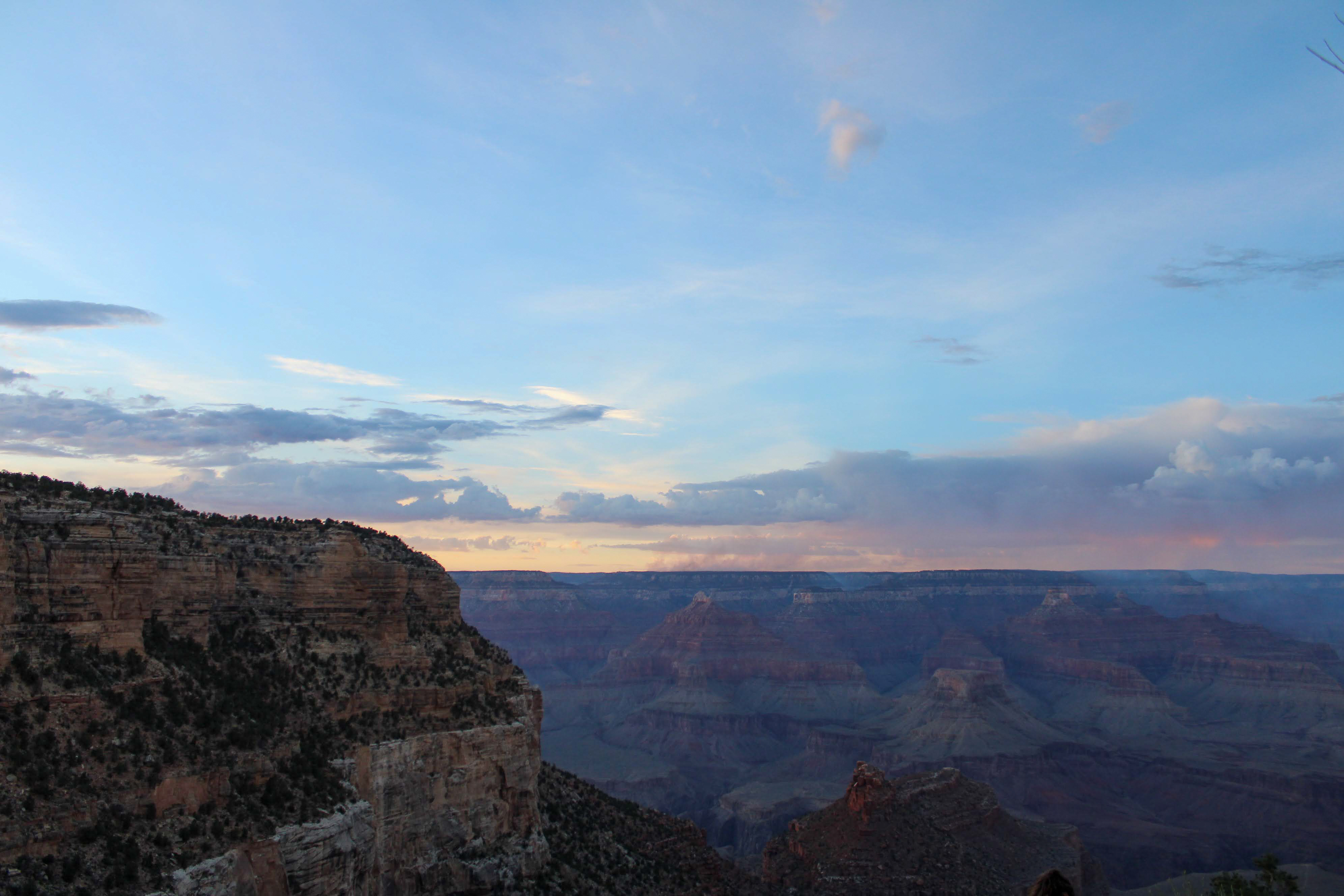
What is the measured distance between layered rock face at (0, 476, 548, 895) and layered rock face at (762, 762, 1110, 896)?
37.2 m

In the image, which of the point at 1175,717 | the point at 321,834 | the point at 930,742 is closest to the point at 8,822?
the point at 321,834

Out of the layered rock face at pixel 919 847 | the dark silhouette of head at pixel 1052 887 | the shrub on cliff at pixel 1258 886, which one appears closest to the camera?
the dark silhouette of head at pixel 1052 887

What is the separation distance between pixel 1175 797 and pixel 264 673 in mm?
149880

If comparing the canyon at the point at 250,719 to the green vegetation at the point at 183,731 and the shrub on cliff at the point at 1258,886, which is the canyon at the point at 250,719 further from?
the shrub on cliff at the point at 1258,886

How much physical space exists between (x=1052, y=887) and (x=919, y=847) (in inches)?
2680

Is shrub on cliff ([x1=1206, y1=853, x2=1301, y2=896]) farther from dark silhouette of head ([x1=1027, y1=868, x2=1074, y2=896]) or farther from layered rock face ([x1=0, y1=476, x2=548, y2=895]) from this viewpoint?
dark silhouette of head ([x1=1027, y1=868, x2=1074, y2=896])

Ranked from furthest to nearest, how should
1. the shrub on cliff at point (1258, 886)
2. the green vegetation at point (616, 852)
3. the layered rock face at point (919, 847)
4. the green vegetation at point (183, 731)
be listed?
the layered rock face at point (919, 847) → the shrub on cliff at point (1258, 886) → the green vegetation at point (616, 852) → the green vegetation at point (183, 731)

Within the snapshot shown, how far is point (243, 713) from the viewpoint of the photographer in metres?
33.1

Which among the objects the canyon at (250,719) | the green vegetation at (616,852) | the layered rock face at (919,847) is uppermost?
the canyon at (250,719)

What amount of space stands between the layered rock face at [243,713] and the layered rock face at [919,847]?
37.2 m

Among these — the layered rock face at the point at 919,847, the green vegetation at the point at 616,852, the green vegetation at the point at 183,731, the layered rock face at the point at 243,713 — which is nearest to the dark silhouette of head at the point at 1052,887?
the layered rock face at the point at 243,713

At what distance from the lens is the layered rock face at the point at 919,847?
70125mm

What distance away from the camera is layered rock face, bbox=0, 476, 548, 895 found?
26359 mm

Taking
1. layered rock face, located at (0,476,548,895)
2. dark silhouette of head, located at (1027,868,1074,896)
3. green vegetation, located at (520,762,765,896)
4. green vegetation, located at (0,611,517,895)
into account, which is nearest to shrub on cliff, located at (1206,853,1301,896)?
green vegetation, located at (520,762,765,896)
